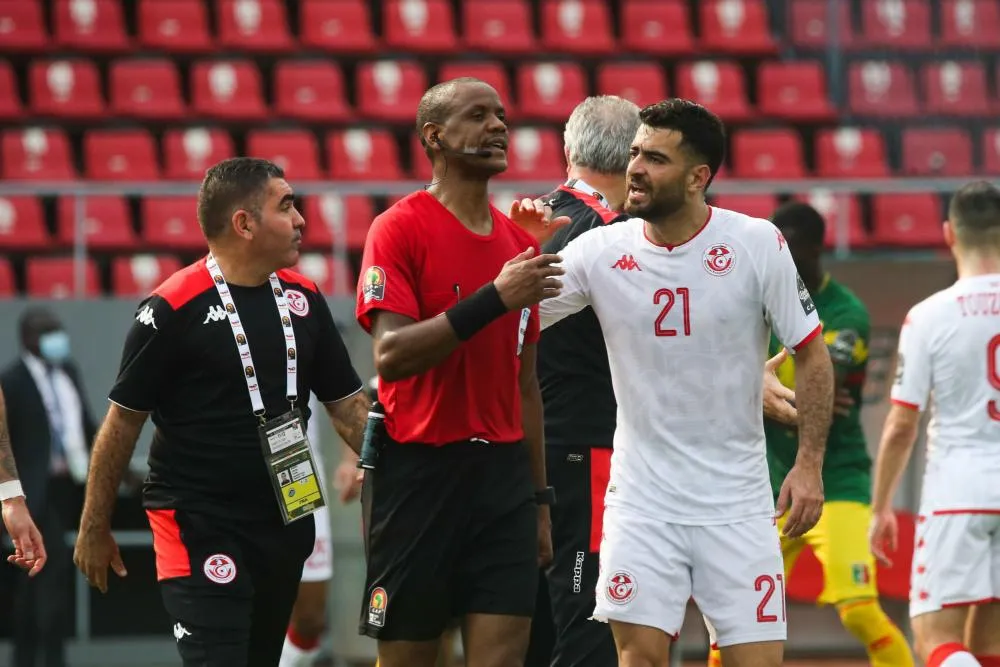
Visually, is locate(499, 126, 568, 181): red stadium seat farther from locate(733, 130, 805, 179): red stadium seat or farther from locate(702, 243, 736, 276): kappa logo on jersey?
locate(702, 243, 736, 276): kappa logo on jersey

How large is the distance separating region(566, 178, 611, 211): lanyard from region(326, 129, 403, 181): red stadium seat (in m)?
8.20

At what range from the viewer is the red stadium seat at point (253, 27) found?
15.3m

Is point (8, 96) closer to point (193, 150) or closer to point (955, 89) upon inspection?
point (193, 150)

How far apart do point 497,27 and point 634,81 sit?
5.29ft

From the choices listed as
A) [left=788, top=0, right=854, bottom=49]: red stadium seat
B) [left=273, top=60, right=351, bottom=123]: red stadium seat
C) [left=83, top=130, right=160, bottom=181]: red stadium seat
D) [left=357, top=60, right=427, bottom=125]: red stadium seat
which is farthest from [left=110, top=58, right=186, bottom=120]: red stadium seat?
[left=788, top=0, right=854, bottom=49]: red stadium seat

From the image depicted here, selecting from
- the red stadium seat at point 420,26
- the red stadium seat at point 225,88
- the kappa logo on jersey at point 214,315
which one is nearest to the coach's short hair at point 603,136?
the kappa logo on jersey at point 214,315

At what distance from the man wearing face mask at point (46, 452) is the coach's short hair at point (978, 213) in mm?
5507

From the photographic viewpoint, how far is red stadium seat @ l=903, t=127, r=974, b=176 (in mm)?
14930

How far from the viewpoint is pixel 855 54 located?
52.6ft

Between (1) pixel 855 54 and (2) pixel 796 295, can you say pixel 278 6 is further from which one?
(2) pixel 796 295

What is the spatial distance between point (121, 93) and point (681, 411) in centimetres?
1088

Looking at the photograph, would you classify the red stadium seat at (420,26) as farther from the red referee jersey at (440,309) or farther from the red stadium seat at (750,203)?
the red referee jersey at (440,309)

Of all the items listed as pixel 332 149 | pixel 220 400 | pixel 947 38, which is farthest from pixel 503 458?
pixel 947 38

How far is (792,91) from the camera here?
1570 centimetres
